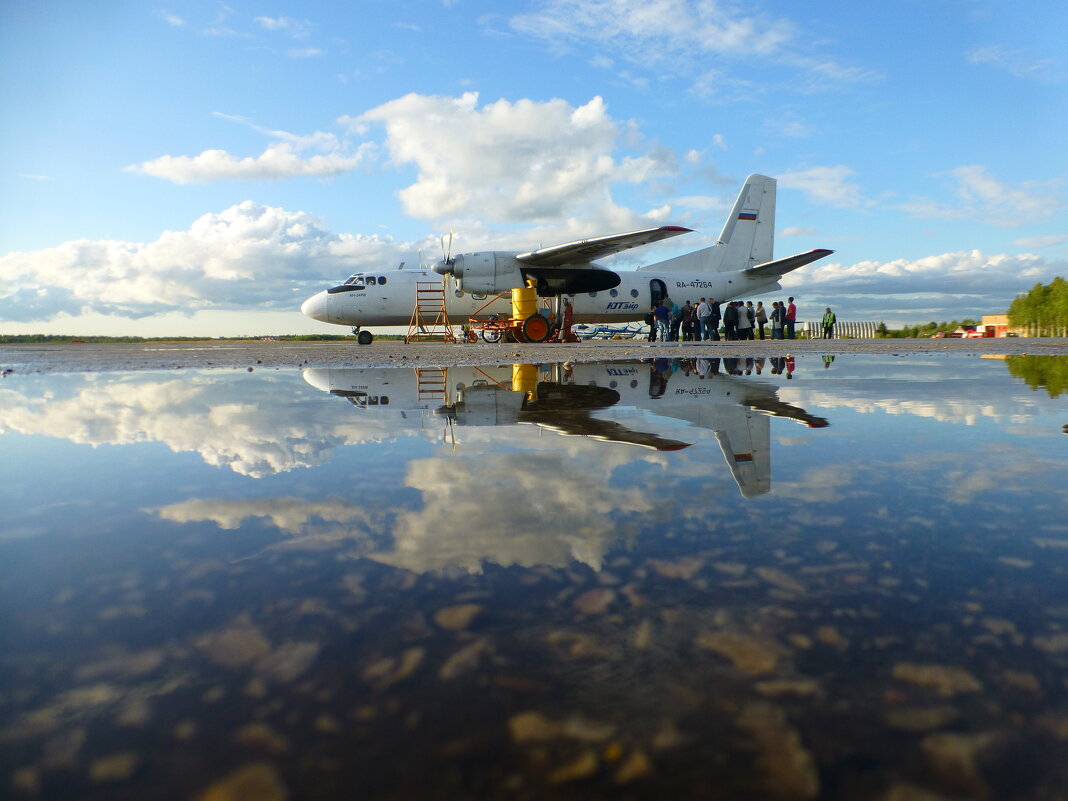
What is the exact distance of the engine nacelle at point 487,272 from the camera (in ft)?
58.6

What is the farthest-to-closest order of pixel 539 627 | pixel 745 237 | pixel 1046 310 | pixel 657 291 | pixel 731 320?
pixel 1046 310, pixel 745 237, pixel 731 320, pixel 657 291, pixel 539 627

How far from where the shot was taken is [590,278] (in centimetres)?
1995

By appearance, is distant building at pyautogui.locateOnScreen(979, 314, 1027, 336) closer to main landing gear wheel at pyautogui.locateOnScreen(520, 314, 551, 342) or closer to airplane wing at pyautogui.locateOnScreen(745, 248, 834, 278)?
airplane wing at pyautogui.locateOnScreen(745, 248, 834, 278)

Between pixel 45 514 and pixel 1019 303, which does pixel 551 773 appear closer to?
pixel 45 514

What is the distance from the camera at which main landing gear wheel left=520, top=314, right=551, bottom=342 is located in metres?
18.1

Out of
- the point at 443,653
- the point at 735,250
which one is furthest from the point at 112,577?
the point at 735,250

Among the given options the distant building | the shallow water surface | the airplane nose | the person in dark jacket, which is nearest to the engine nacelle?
the airplane nose

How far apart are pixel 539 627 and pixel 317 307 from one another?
20.2m

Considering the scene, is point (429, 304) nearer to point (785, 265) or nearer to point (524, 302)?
point (524, 302)

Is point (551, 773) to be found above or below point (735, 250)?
below

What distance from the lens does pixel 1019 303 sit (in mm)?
78188

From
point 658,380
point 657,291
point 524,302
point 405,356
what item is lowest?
point 658,380

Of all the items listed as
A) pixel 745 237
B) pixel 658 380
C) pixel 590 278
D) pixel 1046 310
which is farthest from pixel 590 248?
pixel 1046 310

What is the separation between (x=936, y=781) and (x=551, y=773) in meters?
0.41
